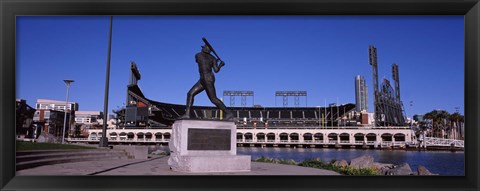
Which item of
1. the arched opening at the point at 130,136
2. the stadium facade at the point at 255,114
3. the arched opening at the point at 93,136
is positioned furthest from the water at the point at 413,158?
the arched opening at the point at 93,136

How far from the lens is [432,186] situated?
8438 millimetres

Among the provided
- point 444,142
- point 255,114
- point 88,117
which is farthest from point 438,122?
point 88,117

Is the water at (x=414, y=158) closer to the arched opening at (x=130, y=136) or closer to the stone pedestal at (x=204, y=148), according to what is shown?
the stone pedestal at (x=204, y=148)

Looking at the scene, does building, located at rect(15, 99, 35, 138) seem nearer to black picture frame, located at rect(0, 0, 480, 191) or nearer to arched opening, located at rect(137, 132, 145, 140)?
black picture frame, located at rect(0, 0, 480, 191)

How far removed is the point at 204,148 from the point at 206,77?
200 centimetres

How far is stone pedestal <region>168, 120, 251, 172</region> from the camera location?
1093 cm

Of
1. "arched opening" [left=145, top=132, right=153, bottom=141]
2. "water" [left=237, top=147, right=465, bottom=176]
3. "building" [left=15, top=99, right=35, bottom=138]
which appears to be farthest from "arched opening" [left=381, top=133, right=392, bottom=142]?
"building" [left=15, top=99, right=35, bottom=138]

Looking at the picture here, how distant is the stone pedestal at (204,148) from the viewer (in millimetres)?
10930

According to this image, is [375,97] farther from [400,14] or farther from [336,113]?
[400,14]

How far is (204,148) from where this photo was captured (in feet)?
36.8

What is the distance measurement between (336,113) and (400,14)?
11663 centimetres

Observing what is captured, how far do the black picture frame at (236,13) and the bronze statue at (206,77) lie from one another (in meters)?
3.47

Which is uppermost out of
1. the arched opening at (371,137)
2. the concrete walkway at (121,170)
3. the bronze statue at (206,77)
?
the bronze statue at (206,77)

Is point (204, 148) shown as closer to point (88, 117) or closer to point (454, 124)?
point (454, 124)
